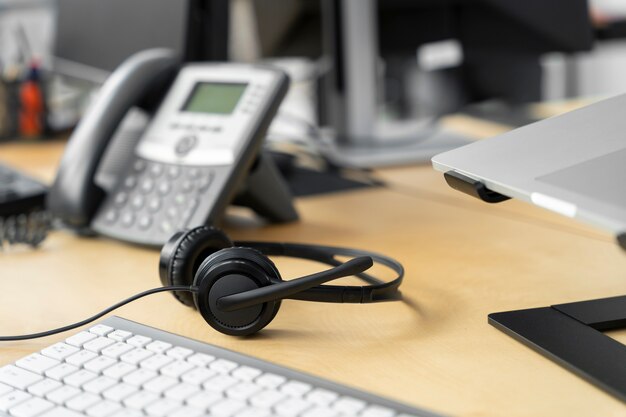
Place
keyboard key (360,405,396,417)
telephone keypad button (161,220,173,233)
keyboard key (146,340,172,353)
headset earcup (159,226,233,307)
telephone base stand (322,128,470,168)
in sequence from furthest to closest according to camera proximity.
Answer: telephone base stand (322,128,470,168)
telephone keypad button (161,220,173,233)
headset earcup (159,226,233,307)
keyboard key (146,340,172,353)
keyboard key (360,405,396,417)

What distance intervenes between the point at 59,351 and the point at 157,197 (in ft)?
1.18

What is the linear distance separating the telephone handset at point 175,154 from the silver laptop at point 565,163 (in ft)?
0.99

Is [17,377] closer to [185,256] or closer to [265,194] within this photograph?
[185,256]

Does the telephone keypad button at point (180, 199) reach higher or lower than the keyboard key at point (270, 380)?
higher

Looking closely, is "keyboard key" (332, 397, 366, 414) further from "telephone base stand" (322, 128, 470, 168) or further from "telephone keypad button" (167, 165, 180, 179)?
"telephone base stand" (322, 128, 470, 168)

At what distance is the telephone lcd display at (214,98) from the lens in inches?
34.3

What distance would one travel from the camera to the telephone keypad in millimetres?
821

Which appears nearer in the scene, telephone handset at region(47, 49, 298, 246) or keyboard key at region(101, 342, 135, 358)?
keyboard key at region(101, 342, 135, 358)

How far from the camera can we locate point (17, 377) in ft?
1.56

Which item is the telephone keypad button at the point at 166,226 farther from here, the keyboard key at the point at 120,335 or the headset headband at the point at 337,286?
the keyboard key at the point at 120,335

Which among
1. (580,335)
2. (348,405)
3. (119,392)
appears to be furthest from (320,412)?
(580,335)

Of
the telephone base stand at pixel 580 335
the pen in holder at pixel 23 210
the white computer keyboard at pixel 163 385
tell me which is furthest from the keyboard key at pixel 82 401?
the pen in holder at pixel 23 210

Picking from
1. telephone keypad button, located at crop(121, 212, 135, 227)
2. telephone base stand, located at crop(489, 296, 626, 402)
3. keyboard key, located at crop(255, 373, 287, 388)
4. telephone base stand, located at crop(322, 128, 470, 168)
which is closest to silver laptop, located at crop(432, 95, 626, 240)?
telephone base stand, located at crop(489, 296, 626, 402)

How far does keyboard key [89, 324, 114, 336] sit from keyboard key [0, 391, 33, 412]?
93 mm
